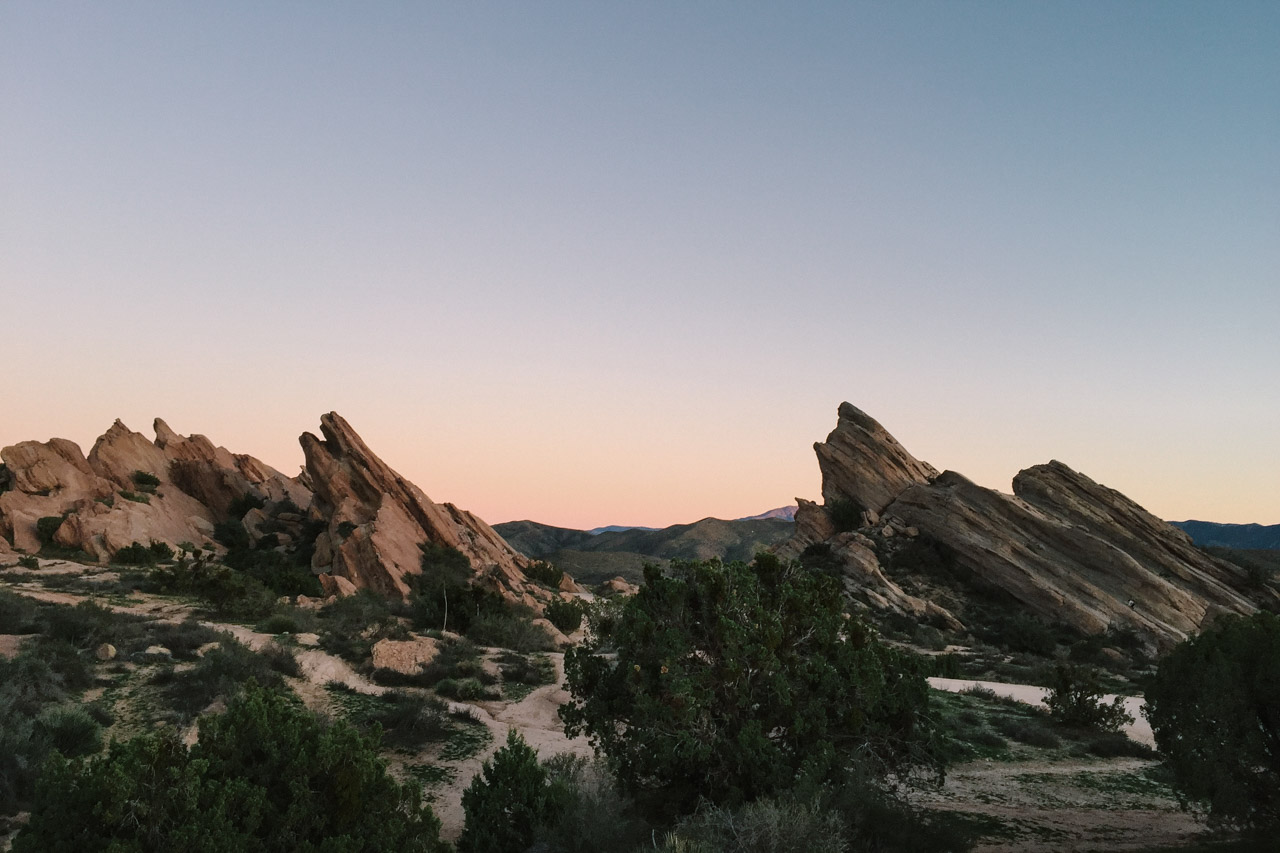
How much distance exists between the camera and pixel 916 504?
2042 inches

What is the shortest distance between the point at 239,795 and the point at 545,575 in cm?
4286

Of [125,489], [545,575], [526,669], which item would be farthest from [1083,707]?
[125,489]

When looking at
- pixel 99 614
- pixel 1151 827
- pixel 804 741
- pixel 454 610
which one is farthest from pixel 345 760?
pixel 454 610

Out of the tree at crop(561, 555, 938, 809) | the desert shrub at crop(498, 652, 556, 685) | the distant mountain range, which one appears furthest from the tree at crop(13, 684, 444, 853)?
the distant mountain range

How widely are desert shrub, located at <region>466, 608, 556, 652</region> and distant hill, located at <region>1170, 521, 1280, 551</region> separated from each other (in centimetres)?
17719

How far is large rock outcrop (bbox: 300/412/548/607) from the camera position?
38119 millimetres

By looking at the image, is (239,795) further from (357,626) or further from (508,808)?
(357,626)

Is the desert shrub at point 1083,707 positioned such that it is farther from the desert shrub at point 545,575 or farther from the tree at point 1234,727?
the desert shrub at point 545,575

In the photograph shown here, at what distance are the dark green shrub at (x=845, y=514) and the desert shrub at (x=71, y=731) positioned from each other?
153 ft

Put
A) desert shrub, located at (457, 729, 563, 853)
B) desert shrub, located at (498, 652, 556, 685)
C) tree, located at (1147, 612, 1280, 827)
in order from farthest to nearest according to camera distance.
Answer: desert shrub, located at (498, 652, 556, 685)
tree, located at (1147, 612, 1280, 827)
desert shrub, located at (457, 729, 563, 853)

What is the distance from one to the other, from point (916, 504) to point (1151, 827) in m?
41.0

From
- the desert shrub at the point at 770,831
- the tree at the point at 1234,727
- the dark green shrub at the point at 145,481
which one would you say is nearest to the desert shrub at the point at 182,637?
the desert shrub at the point at 770,831

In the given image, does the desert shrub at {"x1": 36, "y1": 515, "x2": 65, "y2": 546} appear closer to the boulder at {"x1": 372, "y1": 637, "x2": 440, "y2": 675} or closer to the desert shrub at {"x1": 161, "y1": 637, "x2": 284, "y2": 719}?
the boulder at {"x1": 372, "y1": 637, "x2": 440, "y2": 675}

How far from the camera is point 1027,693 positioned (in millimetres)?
24844
